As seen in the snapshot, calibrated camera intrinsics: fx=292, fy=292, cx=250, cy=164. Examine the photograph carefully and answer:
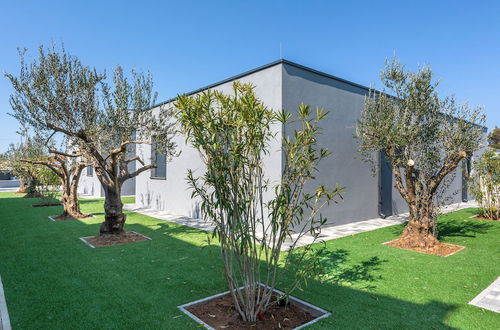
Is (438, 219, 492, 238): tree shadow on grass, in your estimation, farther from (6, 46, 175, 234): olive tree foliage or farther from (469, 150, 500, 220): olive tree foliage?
(6, 46, 175, 234): olive tree foliage

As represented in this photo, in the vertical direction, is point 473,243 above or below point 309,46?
below

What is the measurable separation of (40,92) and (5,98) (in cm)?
164

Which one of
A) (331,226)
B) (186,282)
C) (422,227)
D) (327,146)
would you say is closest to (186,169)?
(327,146)

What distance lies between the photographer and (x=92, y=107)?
7.27m

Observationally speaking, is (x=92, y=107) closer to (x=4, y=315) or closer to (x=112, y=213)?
(x=112, y=213)

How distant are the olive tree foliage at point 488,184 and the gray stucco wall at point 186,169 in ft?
30.8

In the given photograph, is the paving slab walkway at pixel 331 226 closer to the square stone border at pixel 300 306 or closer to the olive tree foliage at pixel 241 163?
→ the square stone border at pixel 300 306

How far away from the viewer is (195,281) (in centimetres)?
505

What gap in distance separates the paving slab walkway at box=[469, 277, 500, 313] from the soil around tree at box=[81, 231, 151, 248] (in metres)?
7.45

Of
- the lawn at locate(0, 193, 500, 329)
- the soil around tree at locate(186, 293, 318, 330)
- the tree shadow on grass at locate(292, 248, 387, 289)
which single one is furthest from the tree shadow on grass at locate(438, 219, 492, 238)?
the soil around tree at locate(186, 293, 318, 330)

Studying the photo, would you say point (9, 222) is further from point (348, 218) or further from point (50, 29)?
point (348, 218)

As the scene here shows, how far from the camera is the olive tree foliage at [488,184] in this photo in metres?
11.8

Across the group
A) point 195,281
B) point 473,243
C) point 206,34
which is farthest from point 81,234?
point 473,243

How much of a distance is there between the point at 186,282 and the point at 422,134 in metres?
6.71
